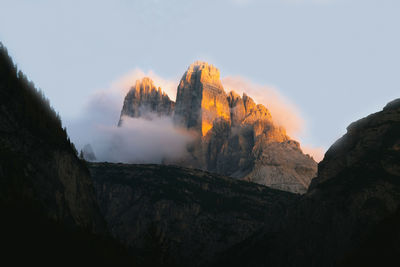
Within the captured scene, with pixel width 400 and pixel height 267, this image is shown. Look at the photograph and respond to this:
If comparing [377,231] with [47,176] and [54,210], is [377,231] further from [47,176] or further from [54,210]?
[47,176]

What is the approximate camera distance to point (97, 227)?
577 feet

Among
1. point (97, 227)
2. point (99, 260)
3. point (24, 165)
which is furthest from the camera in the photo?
point (97, 227)

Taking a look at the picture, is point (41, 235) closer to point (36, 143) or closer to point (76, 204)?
point (36, 143)

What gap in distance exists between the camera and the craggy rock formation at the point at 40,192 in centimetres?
7594

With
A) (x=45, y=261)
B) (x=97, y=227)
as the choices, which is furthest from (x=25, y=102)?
(x=45, y=261)

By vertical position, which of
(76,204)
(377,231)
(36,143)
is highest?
(36,143)

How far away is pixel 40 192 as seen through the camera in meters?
137

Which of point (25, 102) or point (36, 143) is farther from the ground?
point (25, 102)

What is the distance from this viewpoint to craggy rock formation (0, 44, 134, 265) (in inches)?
2990

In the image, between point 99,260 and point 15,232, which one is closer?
point 15,232

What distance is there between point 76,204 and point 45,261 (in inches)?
3706

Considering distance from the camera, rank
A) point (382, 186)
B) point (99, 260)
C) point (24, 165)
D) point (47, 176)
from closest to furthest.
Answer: point (99, 260)
point (24, 165)
point (47, 176)
point (382, 186)

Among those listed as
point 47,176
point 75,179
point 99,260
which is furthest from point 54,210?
point 99,260

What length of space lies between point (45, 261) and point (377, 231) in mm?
59226
